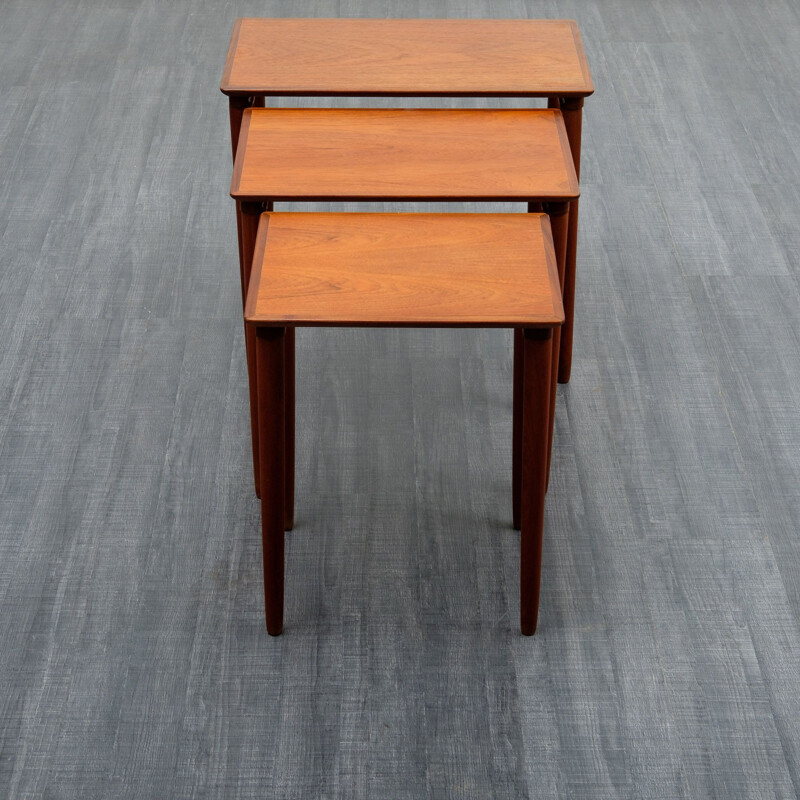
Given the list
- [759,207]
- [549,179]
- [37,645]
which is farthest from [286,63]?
[759,207]

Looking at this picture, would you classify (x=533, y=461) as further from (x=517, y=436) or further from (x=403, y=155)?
(x=403, y=155)

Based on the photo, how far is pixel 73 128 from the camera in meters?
3.19

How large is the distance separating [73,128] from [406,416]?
1538mm

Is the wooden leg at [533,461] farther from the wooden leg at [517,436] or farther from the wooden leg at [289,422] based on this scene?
the wooden leg at [289,422]

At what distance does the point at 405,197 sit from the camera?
5.86 feet

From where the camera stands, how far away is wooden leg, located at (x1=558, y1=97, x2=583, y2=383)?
2.07 meters

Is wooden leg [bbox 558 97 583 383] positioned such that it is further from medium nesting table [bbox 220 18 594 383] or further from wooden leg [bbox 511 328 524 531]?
wooden leg [bbox 511 328 524 531]

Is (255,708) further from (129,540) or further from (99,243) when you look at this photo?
(99,243)

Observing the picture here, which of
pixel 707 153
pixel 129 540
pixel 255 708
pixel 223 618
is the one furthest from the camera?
pixel 707 153

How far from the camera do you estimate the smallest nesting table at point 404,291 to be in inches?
62.4

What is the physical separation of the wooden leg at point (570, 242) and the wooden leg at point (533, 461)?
0.86 ft

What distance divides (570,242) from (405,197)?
0.52 metres

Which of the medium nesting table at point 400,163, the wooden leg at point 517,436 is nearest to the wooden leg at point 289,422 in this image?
the medium nesting table at point 400,163

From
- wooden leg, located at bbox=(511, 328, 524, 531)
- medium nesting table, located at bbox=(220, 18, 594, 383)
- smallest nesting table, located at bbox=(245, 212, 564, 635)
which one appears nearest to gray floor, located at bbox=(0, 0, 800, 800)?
wooden leg, located at bbox=(511, 328, 524, 531)
